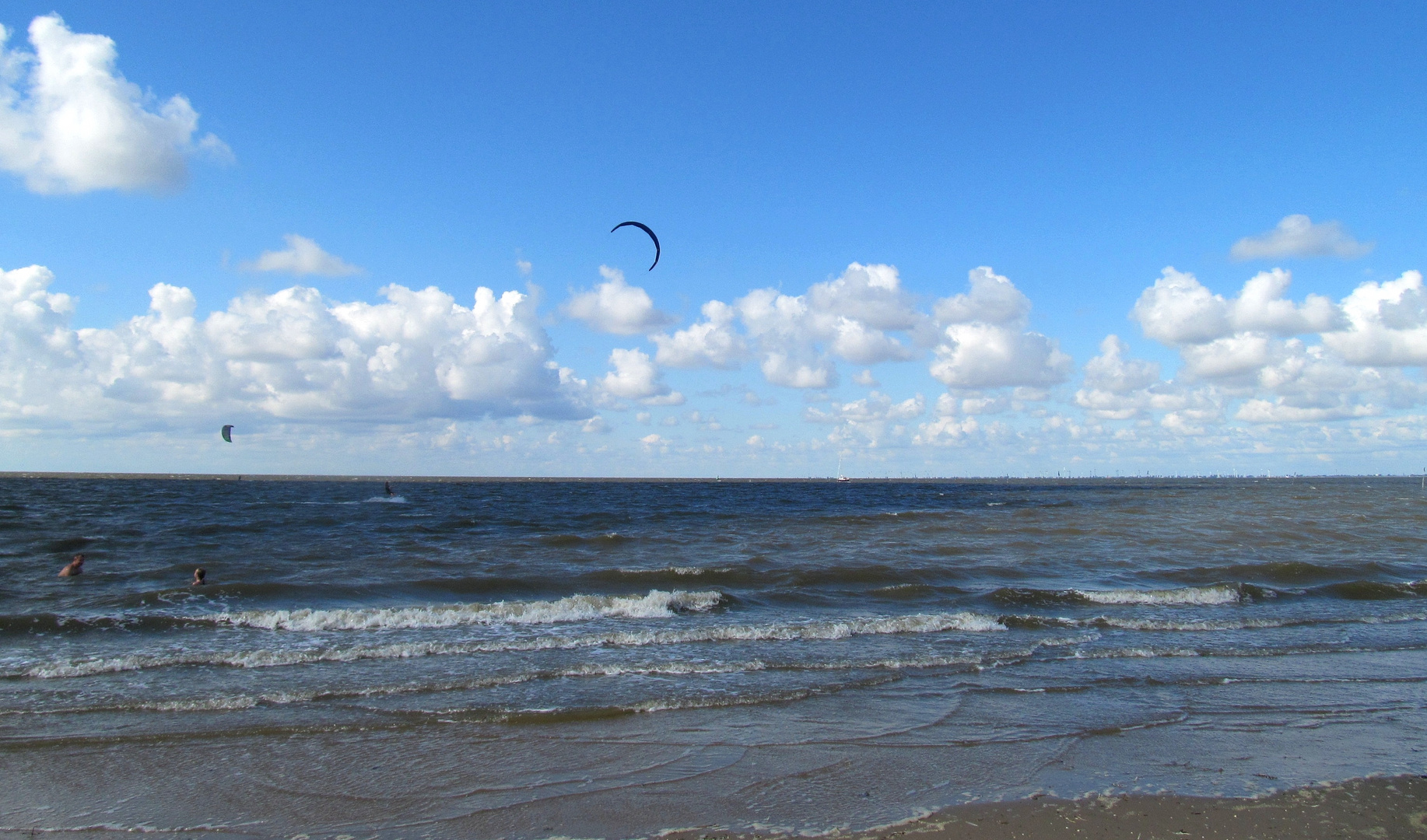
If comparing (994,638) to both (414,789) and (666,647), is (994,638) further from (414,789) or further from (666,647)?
(414,789)

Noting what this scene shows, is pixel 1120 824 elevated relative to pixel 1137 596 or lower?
elevated

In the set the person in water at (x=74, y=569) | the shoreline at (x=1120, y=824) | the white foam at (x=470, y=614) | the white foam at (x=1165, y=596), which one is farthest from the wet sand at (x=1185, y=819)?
the person in water at (x=74, y=569)

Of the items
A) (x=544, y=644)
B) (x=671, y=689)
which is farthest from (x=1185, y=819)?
(x=544, y=644)

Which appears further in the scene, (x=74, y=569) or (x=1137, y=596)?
(x=74, y=569)

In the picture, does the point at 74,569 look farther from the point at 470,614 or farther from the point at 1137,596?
the point at 1137,596

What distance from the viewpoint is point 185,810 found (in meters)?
6.83

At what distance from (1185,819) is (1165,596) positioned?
15054 mm

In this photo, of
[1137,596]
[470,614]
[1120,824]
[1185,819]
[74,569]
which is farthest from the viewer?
[74,569]

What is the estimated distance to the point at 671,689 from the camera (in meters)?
10.6

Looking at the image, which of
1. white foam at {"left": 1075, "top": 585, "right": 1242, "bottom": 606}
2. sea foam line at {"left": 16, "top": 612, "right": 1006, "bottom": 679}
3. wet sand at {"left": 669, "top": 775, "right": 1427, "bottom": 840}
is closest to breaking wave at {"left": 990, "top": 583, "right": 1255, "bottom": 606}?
white foam at {"left": 1075, "top": 585, "right": 1242, "bottom": 606}

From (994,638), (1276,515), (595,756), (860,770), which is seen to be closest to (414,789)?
(595,756)

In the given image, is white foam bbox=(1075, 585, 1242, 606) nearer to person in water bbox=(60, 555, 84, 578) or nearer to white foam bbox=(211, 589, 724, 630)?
white foam bbox=(211, 589, 724, 630)

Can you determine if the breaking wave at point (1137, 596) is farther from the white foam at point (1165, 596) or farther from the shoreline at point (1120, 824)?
the shoreline at point (1120, 824)

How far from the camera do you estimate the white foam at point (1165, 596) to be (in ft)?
62.2
